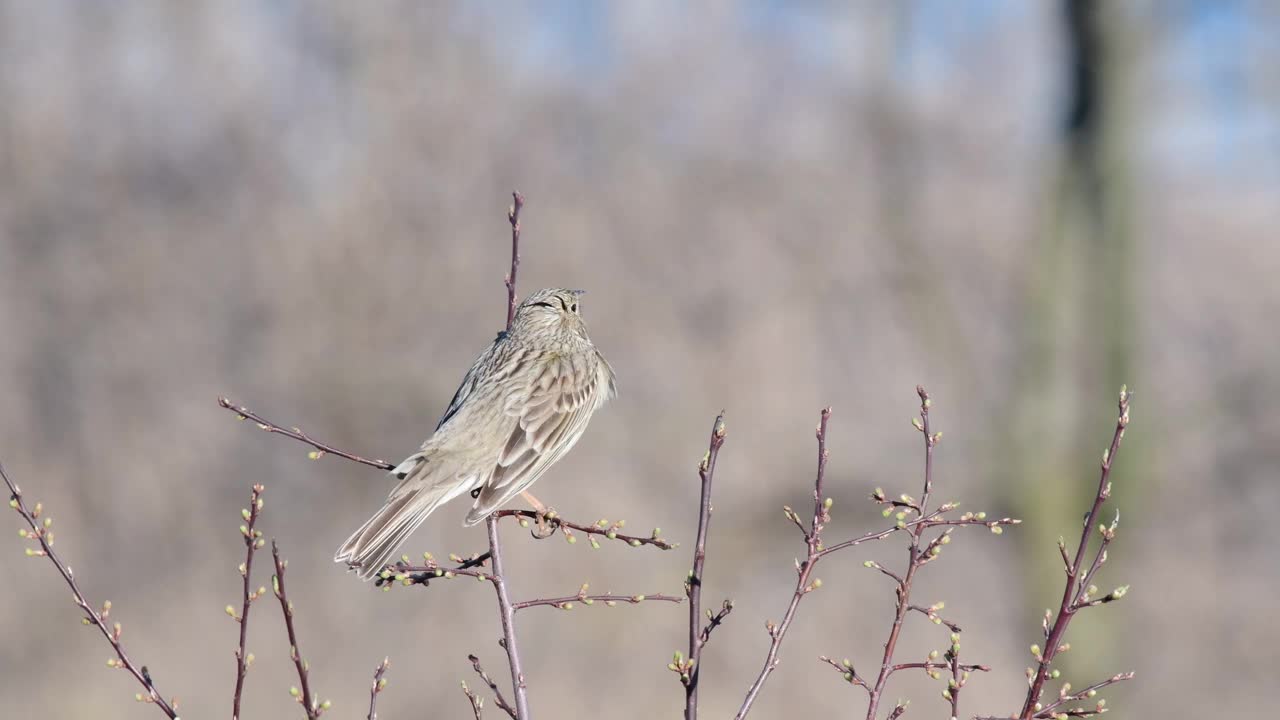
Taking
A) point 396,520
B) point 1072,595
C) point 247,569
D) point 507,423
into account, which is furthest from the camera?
point 507,423

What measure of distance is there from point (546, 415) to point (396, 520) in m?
1.06

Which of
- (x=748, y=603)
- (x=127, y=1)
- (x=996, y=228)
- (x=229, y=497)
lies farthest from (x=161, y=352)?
(x=996, y=228)

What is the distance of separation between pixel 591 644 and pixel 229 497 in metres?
5.28

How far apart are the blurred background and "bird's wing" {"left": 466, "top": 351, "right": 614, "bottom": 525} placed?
702cm

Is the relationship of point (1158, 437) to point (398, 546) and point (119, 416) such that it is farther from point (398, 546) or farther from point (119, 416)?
point (119, 416)

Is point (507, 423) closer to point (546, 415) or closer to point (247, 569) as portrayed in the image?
point (546, 415)

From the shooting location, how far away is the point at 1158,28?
36.2 feet

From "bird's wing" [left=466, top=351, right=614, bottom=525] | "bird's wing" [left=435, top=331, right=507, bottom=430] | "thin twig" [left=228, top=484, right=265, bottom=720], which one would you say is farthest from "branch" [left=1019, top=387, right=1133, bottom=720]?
"bird's wing" [left=435, top=331, right=507, bottom=430]

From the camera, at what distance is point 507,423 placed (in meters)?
5.41

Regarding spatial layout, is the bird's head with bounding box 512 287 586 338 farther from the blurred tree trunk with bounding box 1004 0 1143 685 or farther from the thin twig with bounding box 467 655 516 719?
the blurred tree trunk with bounding box 1004 0 1143 685

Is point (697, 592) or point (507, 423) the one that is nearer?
point (697, 592)

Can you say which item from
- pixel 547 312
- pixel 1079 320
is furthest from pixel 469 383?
pixel 1079 320

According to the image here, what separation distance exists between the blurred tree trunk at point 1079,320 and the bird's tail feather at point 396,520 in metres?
7.87

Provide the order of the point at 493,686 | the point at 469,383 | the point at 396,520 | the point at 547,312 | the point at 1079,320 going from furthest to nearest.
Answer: the point at 1079,320 → the point at 547,312 → the point at 469,383 → the point at 396,520 → the point at 493,686
